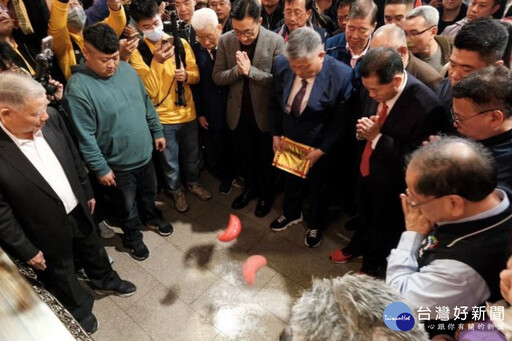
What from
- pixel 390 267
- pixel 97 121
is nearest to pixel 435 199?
pixel 390 267

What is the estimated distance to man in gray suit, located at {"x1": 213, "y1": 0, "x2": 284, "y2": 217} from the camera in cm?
286

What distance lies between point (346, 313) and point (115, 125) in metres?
2.24

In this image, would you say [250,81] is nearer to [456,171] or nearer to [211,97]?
[211,97]

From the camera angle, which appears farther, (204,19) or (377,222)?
(204,19)

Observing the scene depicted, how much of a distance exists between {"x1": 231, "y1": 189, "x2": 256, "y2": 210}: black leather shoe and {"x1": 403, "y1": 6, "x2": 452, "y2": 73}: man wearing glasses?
2.04m

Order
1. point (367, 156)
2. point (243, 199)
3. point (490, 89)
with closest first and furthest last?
point (490, 89), point (367, 156), point (243, 199)

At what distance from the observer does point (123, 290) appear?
2.78 metres

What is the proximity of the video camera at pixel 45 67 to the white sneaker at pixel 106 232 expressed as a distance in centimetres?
143

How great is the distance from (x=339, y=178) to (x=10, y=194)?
2681 mm

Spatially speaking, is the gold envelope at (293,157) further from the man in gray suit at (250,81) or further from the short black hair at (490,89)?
the short black hair at (490,89)

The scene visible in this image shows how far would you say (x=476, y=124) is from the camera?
1748 millimetres

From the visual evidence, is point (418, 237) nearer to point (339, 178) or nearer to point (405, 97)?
point (405, 97)

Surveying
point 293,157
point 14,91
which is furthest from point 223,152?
point 14,91

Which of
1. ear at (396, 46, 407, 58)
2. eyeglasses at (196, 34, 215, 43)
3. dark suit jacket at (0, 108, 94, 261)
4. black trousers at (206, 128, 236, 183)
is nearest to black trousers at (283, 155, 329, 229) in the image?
black trousers at (206, 128, 236, 183)
